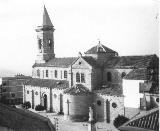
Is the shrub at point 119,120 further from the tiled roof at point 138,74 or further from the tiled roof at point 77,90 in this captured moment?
the tiled roof at point 77,90

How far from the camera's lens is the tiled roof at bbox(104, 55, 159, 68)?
2873 centimetres

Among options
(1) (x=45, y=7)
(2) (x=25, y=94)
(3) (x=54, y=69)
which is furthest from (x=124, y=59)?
(1) (x=45, y=7)

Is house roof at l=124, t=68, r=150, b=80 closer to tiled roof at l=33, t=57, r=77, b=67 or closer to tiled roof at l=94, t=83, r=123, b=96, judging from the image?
tiled roof at l=94, t=83, r=123, b=96

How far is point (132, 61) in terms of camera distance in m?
30.8

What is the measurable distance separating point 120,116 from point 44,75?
659 inches

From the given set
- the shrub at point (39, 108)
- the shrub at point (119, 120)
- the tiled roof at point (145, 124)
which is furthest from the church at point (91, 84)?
the tiled roof at point (145, 124)

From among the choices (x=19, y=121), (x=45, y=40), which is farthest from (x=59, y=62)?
(x=19, y=121)

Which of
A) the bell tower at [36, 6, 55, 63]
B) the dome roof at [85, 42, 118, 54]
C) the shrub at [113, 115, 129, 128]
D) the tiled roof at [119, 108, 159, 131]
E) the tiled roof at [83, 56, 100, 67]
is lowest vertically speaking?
the shrub at [113, 115, 129, 128]

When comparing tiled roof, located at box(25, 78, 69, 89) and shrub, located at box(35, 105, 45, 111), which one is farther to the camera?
shrub, located at box(35, 105, 45, 111)

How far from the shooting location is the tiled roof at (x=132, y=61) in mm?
28733

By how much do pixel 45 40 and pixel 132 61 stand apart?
542 inches

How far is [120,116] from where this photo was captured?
2666cm

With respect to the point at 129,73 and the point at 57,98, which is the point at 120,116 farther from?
the point at 57,98

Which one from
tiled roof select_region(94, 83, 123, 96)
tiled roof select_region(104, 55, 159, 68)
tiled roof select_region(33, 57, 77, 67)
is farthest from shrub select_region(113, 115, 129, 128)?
tiled roof select_region(33, 57, 77, 67)
